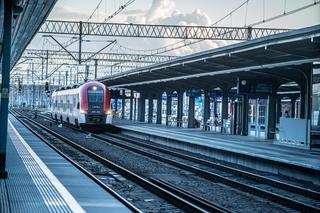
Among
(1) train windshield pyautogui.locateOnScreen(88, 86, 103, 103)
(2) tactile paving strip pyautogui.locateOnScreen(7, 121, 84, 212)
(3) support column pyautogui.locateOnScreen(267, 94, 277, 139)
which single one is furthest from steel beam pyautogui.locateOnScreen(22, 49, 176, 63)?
(2) tactile paving strip pyautogui.locateOnScreen(7, 121, 84, 212)

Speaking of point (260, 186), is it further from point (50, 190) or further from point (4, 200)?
point (4, 200)

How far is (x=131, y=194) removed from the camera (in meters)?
13.2

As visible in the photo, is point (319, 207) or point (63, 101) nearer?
point (319, 207)

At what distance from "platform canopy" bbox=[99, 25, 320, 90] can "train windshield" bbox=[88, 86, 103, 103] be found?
2614 mm

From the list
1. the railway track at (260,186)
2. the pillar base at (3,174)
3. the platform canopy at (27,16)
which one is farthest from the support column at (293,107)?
the pillar base at (3,174)

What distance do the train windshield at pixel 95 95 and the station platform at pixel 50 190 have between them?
66.2 feet

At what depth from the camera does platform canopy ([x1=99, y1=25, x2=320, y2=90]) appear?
752 inches

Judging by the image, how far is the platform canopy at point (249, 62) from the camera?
1909 centimetres

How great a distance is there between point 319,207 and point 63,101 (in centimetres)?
3652

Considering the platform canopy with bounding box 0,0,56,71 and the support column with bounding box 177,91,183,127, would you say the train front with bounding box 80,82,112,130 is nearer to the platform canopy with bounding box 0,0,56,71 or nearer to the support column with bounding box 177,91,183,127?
the support column with bounding box 177,91,183,127

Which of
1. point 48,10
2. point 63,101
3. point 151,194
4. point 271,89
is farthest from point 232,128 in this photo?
point 151,194

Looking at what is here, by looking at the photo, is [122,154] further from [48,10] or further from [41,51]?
[41,51]

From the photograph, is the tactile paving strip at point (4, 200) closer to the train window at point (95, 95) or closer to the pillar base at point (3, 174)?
the pillar base at point (3, 174)

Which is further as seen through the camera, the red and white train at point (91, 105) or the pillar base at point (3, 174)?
the red and white train at point (91, 105)
